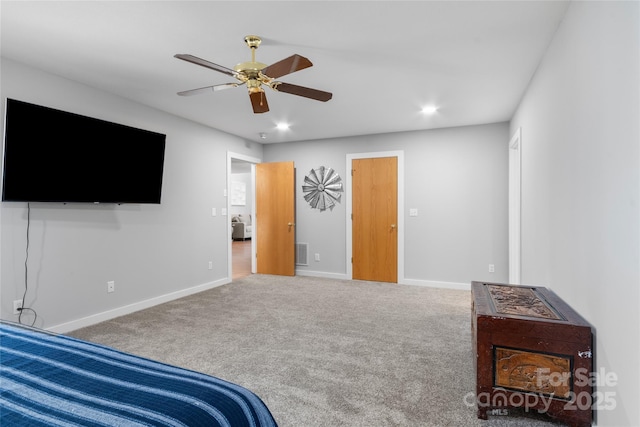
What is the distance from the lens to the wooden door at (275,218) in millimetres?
5625

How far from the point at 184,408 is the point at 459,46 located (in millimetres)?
2739

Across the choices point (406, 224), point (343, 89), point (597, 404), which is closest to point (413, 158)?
point (406, 224)

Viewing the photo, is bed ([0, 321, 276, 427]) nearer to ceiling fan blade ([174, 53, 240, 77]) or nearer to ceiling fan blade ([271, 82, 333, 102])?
ceiling fan blade ([174, 53, 240, 77])

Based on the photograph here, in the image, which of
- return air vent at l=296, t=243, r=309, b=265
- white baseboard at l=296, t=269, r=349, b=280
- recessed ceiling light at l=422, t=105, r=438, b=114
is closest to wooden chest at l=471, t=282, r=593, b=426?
recessed ceiling light at l=422, t=105, r=438, b=114

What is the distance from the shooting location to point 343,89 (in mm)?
3270

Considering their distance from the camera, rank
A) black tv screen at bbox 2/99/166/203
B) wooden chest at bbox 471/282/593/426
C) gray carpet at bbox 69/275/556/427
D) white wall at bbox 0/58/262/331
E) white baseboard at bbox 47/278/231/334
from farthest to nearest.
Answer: white baseboard at bbox 47/278/231/334
white wall at bbox 0/58/262/331
black tv screen at bbox 2/99/166/203
gray carpet at bbox 69/275/556/427
wooden chest at bbox 471/282/593/426

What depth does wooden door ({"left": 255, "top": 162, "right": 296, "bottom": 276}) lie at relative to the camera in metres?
5.62

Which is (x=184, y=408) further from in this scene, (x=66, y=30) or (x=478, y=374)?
(x=66, y=30)

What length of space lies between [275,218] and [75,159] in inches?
126

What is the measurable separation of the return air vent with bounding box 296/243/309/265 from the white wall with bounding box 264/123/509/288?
102 cm

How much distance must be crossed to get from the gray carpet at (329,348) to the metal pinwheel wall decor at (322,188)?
166cm

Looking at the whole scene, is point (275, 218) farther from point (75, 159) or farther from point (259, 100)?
point (259, 100)

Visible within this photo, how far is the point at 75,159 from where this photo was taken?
2.92m

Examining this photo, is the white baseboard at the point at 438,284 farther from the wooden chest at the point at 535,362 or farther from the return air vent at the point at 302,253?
the wooden chest at the point at 535,362
